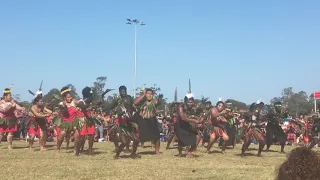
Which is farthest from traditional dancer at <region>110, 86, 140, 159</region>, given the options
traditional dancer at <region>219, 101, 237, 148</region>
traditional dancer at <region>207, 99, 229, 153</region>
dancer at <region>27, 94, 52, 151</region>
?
traditional dancer at <region>219, 101, 237, 148</region>

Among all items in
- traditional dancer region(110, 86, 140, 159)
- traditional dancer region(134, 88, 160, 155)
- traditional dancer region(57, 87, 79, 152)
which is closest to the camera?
traditional dancer region(110, 86, 140, 159)

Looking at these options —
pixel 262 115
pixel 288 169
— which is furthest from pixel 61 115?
pixel 288 169

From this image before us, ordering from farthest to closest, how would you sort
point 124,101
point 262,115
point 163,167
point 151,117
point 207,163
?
point 262,115, point 151,117, point 124,101, point 207,163, point 163,167

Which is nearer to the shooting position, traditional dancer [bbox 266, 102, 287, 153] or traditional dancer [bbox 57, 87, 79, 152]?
traditional dancer [bbox 57, 87, 79, 152]

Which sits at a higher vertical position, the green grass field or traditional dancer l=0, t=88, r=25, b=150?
traditional dancer l=0, t=88, r=25, b=150

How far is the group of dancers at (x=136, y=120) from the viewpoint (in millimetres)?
10664

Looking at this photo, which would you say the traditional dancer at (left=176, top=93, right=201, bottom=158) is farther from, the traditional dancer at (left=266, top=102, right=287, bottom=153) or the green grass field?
the traditional dancer at (left=266, top=102, right=287, bottom=153)

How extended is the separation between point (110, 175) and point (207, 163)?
275 centimetres

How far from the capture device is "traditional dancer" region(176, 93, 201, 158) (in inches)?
438

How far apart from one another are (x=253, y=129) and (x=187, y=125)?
1951 mm

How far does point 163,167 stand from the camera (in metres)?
8.75

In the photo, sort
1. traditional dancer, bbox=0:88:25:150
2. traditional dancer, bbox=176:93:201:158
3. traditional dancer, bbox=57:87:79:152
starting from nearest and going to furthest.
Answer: traditional dancer, bbox=176:93:201:158 < traditional dancer, bbox=57:87:79:152 < traditional dancer, bbox=0:88:25:150

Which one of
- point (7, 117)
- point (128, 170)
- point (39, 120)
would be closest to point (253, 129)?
point (128, 170)

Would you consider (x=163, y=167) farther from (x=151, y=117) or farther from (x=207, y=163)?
(x=151, y=117)
